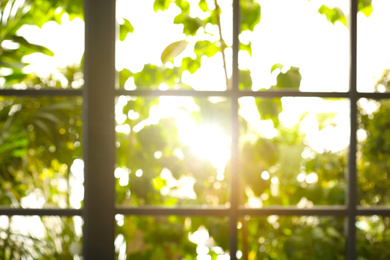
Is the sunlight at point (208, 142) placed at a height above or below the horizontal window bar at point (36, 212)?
above

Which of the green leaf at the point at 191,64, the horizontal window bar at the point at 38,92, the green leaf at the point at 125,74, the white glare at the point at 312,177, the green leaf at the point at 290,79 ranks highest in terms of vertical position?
→ the green leaf at the point at 191,64

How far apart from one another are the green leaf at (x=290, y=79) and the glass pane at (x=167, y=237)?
1.98 feet

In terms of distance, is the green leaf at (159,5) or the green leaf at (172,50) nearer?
the green leaf at (172,50)

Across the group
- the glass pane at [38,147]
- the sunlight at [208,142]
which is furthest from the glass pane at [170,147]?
the glass pane at [38,147]

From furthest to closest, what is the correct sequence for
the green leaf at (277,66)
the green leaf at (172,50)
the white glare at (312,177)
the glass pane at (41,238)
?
the white glare at (312,177), the glass pane at (41,238), the green leaf at (277,66), the green leaf at (172,50)

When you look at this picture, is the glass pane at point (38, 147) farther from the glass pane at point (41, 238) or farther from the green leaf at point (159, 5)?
the green leaf at point (159, 5)

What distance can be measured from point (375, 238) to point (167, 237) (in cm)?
113

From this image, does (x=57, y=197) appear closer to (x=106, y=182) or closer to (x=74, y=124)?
(x=74, y=124)

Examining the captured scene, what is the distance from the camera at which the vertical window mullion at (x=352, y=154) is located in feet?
4.90

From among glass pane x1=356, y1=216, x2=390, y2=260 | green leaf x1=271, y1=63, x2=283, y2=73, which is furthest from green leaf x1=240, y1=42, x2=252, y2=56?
glass pane x1=356, y1=216, x2=390, y2=260

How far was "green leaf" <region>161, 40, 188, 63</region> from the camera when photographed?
5.29 feet

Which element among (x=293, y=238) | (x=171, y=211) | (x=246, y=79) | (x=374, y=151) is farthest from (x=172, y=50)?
(x=374, y=151)

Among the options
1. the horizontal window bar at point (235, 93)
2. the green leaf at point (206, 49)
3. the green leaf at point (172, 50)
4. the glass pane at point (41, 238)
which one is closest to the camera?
the horizontal window bar at point (235, 93)

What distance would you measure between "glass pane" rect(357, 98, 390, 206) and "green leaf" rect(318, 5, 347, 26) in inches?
24.9
